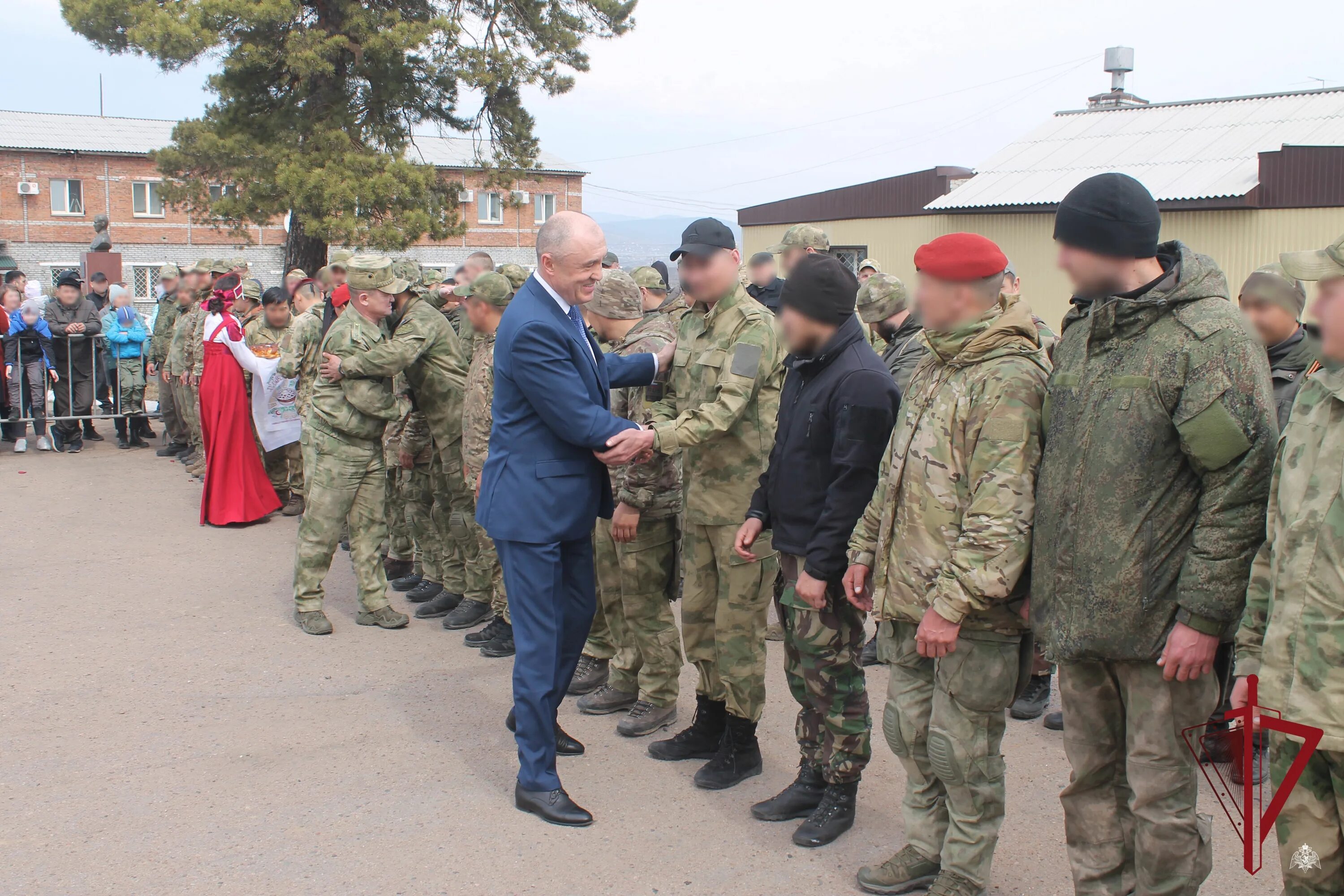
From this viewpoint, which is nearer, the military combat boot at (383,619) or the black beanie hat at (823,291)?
the black beanie hat at (823,291)

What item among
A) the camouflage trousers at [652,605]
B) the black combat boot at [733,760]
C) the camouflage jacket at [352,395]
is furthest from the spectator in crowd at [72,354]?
the black combat boot at [733,760]

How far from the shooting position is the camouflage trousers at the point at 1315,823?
2477 millimetres

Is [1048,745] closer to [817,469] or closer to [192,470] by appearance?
[817,469]

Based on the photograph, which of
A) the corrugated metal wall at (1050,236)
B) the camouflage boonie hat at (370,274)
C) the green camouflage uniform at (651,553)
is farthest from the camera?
the corrugated metal wall at (1050,236)

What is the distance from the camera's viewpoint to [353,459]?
668 centimetres

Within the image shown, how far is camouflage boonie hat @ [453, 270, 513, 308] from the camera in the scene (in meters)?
6.12

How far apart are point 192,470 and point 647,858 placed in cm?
948

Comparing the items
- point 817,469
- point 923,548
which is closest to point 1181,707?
point 923,548

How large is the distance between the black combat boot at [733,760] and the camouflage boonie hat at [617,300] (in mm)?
1986

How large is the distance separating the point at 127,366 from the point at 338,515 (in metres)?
8.53

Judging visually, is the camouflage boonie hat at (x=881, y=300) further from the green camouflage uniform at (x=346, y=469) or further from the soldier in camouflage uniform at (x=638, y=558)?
the green camouflage uniform at (x=346, y=469)

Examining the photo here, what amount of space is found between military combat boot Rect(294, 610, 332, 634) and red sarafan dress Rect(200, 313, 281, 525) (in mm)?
3203

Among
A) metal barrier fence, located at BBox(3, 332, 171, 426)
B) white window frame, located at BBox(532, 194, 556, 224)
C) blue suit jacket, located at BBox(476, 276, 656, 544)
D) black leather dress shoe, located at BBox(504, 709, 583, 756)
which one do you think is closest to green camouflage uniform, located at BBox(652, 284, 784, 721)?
blue suit jacket, located at BBox(476, 276, 656, 544)

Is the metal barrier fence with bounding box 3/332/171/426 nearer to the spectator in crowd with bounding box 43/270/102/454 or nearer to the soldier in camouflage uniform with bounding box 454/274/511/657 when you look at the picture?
the spectator in crowd with bounding box 43/270/102/454
